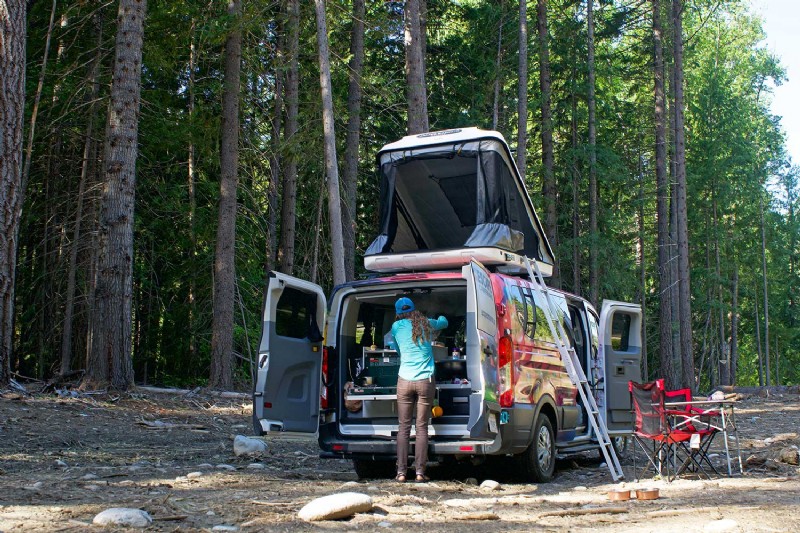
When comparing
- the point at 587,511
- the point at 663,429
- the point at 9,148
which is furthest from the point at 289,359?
the point at 9,148

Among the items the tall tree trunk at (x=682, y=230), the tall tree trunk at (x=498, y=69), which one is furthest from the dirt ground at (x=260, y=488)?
the tall tree trunk at (x=498, y=69)

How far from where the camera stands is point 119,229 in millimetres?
13898

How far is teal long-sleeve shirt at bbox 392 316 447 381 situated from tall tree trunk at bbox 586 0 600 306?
22.9 m

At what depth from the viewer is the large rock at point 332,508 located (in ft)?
19.2

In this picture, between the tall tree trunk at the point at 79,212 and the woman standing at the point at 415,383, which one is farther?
the tall tree trunk at the point at 79,212

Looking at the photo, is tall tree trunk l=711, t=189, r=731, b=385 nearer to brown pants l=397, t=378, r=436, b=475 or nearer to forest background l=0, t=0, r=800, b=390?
forest background l=0, t=0, r=800, b=390

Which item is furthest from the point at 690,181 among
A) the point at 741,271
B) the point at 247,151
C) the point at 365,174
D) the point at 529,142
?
the point at 247,151

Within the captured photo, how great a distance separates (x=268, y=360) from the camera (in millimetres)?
8422

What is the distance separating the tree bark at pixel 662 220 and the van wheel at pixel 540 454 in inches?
722

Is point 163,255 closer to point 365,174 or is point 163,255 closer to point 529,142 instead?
point 365,174

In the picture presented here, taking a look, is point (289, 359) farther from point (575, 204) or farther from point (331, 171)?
point (575, 204)

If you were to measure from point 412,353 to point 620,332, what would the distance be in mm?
3985

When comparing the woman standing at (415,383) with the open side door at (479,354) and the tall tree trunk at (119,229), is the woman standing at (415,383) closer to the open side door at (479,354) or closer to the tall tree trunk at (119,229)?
the open side door at (479,354)

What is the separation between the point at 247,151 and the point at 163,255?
3.86m
